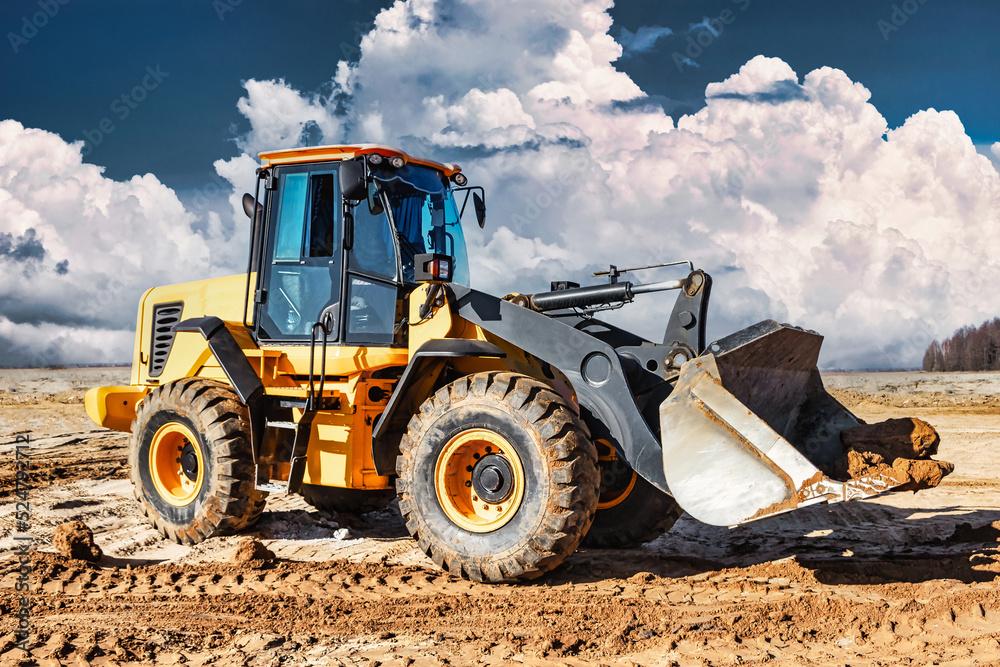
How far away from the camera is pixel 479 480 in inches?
221

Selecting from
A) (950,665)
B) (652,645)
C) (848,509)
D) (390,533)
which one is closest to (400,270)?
(390,533)

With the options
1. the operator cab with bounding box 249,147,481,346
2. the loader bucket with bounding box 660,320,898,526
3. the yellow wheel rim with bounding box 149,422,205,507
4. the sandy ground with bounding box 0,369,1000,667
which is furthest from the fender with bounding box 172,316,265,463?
the loader bucket with bounding box 660,320,898,526

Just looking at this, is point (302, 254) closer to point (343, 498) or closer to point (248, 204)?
point (248, 204)

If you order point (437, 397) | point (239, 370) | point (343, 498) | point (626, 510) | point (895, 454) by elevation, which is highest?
point (239, 370)

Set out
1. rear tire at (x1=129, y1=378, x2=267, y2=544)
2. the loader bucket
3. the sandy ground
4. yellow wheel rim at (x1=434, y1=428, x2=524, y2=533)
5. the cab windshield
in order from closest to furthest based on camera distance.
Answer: the sandy ground → the loader bucket → yellow wheel rim at (x1=434, y1=428, x2=524, y2=533) → the cab windshield → rear tire at (x1=129, y1=378, x2=267, y2=544)

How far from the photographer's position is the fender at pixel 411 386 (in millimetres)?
5863

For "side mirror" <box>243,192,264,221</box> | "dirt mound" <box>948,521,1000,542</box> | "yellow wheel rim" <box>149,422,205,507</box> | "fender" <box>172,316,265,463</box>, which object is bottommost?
"dirt mound" <box>948,521,1000,542</box>

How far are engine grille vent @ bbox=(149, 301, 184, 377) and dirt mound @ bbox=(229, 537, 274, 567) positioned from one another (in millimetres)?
2711

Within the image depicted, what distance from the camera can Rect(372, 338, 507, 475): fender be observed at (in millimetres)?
5863

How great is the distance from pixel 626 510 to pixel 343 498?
3.07 m

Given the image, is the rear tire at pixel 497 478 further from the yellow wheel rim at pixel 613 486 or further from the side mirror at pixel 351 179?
the side mirror at pixel 351 179

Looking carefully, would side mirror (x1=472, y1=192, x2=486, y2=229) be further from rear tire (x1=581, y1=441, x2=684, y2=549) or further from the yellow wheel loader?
rear tire (x1=581, y1=441, x2=684, y2=549)

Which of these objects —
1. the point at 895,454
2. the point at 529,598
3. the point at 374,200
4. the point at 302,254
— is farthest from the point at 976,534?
the point at 302,254

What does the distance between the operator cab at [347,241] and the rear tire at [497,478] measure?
1.12m
